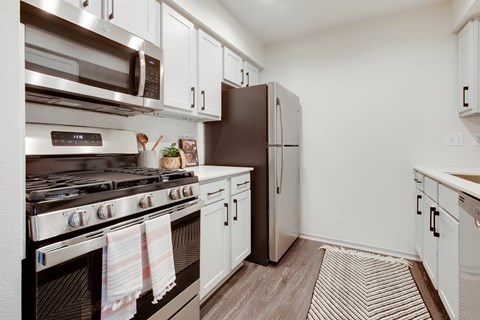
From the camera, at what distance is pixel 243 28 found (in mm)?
2777

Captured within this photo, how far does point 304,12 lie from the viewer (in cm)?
252

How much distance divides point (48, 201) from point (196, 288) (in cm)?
99

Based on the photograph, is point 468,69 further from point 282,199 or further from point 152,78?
point 152,78

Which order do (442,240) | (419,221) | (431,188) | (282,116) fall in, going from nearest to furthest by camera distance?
(442,240), (431,188), (419,221), (282,116)

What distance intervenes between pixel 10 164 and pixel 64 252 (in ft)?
1.09

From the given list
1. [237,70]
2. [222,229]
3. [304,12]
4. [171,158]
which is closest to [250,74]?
[237,70]

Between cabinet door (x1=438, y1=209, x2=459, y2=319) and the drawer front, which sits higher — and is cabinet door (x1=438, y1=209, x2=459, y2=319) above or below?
below

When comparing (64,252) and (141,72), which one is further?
(141,72)

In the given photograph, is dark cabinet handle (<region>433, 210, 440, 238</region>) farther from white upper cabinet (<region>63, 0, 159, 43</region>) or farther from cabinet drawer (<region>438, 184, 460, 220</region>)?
white upper cabinet (<region>63, 0, 159, 43</region>)

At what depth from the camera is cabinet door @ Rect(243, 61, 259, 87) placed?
9.68 feet

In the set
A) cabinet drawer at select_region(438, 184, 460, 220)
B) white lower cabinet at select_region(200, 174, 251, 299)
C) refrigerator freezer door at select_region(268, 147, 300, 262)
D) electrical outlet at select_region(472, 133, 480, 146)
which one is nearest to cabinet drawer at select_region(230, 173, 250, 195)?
white lower cabinet at select_region(200, 174, 251, 299)

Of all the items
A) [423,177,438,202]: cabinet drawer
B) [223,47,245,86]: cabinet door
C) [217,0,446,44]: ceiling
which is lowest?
[423,177,438,202]: cabinet drawer

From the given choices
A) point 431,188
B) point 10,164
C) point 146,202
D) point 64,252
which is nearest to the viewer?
point 10,164

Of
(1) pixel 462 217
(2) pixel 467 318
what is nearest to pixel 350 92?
(1) pixel 462 217
